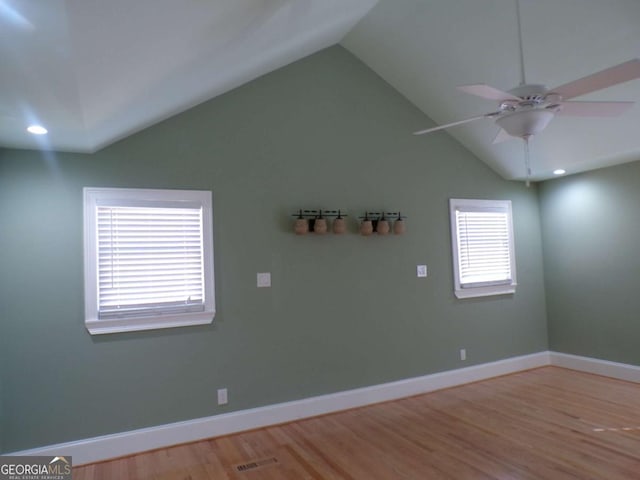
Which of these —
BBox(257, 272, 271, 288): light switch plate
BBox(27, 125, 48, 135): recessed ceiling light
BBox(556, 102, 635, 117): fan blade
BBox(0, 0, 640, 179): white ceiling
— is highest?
BBox(0, 0, 640, 179): white ceiling

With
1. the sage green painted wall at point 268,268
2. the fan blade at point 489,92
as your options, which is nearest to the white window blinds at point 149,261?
the sage green painted wall at point 268,268

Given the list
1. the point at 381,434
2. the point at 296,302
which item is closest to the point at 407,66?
the point at 296,302

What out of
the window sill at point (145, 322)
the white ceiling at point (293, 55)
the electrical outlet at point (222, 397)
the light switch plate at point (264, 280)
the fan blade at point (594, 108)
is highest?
the white ceiling at point (293, 55)

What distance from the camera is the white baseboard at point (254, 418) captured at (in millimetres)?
A: 3019

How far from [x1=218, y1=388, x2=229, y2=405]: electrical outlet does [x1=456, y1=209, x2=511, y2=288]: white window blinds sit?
2.88 metres

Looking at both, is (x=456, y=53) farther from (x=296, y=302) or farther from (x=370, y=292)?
(x=296, y=302)

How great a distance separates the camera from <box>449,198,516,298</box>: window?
4.75m

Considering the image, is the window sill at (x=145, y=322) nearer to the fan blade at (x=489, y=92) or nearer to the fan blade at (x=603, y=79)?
the fan blade at (x=489, y=92)

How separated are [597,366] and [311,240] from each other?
3737mm

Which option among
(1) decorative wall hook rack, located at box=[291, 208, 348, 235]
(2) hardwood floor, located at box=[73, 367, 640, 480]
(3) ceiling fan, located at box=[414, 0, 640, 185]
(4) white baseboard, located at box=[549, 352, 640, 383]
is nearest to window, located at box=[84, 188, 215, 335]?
(1) decorative wall hook rack, located at box=[291, 208, 348, 235]

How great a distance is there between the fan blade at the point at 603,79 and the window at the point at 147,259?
267 centimetres

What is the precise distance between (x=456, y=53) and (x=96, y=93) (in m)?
3.01

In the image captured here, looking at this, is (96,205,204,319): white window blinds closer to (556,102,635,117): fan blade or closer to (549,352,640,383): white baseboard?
(556,102,635,117): fan blade

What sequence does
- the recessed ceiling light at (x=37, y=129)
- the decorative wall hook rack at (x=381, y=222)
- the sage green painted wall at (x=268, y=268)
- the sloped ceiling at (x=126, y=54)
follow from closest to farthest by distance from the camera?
the sloped ceiling at (x=126, y=54)
the recessed ceiling light at (x=37, y=129)
the sage green painted wall at (x=268, y=268)
the decorative wall hook rack at (x=381, y=222)
